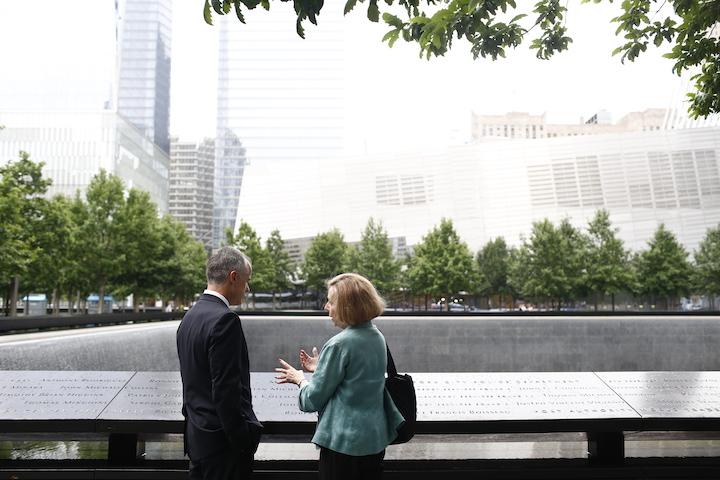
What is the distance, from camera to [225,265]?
3.36 m

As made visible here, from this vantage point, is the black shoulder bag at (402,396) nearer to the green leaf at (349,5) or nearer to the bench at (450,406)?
the bench at (450,406)

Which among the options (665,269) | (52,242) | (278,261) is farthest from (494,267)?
(52,242)

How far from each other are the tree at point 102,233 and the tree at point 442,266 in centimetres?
2450

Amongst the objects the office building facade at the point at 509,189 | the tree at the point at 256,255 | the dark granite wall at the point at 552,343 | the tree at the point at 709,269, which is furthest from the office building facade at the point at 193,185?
the dark granite wall at the point at 552,343

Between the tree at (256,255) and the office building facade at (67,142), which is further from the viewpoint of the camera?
the office building facade at (67,142)

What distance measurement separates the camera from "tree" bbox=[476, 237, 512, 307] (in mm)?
68312

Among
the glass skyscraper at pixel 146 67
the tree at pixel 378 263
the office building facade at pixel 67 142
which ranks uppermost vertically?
the glass skyscraper at pixel 146 67

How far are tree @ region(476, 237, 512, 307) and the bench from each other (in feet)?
208

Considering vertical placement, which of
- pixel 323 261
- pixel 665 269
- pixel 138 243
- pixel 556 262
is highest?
pixel 138 243

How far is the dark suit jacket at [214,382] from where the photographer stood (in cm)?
306

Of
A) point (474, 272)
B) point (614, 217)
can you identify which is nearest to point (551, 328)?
point (474, 272)

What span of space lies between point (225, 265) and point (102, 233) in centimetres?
3709

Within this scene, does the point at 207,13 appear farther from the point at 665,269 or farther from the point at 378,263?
the point at 665,269

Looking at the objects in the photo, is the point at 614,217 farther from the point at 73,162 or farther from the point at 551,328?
the point at 73,162
